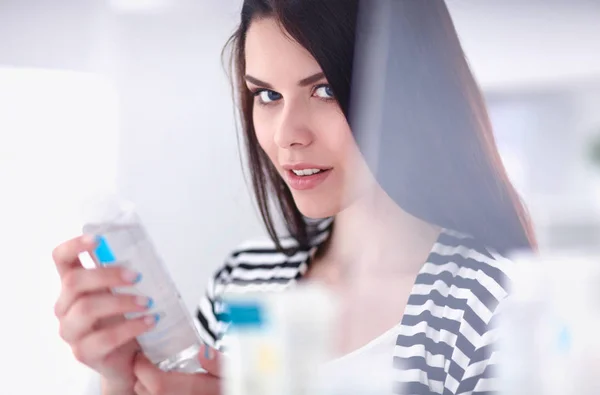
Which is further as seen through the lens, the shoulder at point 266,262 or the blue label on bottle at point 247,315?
the shoulder at point 266,262

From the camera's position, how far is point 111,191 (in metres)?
0.61

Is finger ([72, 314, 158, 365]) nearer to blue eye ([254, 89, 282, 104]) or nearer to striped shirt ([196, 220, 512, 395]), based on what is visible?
striped shirt ([196, 220, 512, 395])

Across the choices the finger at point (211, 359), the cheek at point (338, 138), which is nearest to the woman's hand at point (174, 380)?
the finger at point (211, 359)

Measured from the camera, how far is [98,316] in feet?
1.83

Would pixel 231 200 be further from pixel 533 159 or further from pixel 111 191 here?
pixel 533 159

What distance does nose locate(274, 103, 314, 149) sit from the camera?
543 millimetres

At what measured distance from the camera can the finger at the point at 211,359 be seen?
0.55 m

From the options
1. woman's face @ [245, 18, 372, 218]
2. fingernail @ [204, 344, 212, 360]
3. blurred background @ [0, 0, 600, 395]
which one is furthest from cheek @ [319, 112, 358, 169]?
fingernail @ [204, 344, 212, 360]

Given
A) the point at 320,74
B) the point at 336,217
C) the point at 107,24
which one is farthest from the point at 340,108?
the point at 107,24

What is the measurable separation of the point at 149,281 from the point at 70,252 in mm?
79

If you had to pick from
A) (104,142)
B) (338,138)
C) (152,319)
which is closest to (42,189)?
(104,142)

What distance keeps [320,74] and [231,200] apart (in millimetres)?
151

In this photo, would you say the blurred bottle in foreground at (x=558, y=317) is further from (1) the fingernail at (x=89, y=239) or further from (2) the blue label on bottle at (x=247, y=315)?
(1) the fingernail at (x=89, y=239)

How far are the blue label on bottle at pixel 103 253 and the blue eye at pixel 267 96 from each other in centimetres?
18
